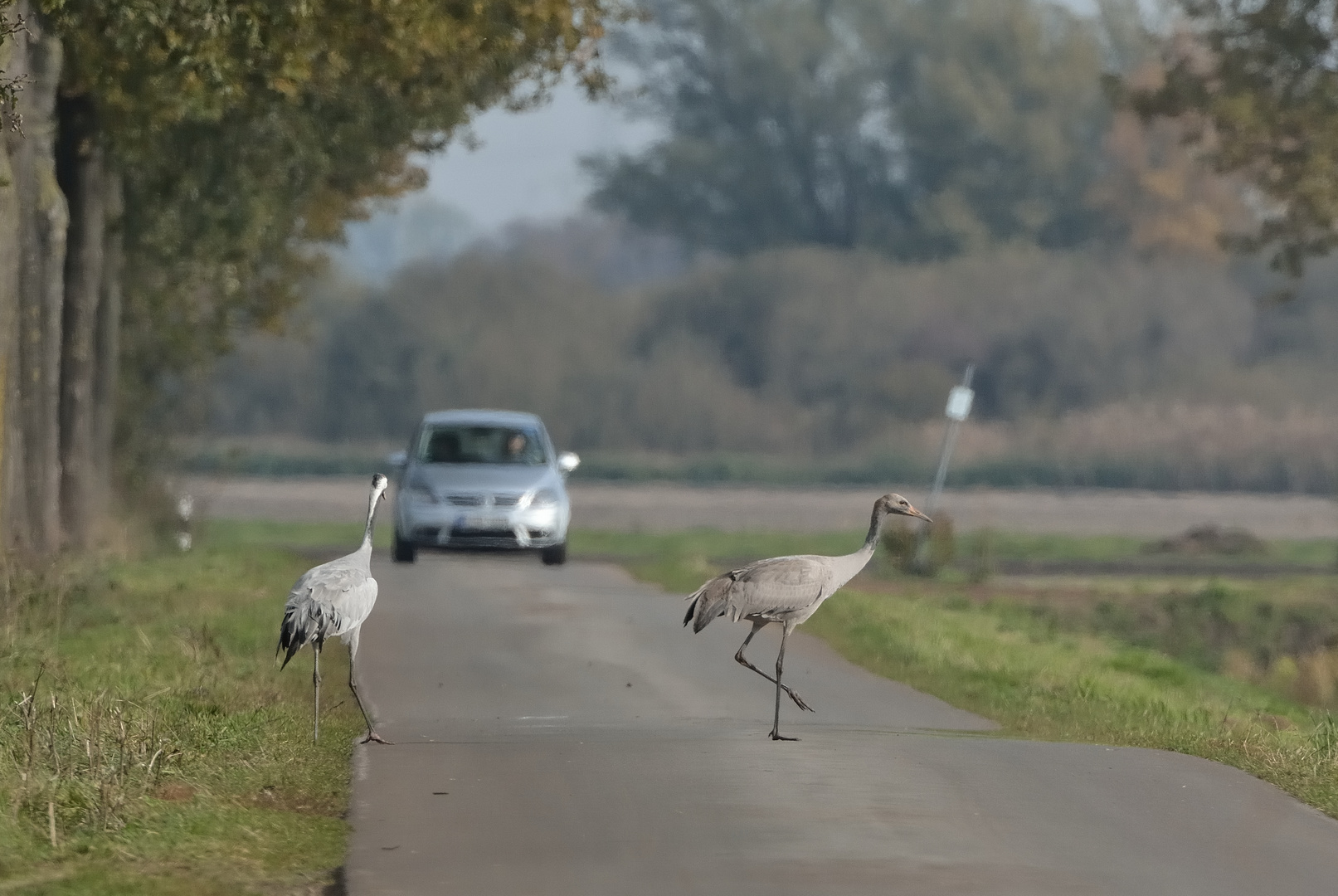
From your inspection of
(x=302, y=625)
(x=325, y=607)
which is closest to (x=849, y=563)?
(x=325, y=607)

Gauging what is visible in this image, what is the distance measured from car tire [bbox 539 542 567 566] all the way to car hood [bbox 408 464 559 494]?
1.07 m

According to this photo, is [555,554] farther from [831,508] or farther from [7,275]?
[831,508]

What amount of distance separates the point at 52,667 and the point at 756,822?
7.80m

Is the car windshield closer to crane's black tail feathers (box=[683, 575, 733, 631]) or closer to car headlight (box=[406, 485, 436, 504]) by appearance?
car headlight (box=[406, 485, 436, 504])

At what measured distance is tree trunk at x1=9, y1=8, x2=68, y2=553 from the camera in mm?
25703

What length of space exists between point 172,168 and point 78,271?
3.19 meters

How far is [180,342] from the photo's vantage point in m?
40.5

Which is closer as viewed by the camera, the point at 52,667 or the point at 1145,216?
the point at 52,667

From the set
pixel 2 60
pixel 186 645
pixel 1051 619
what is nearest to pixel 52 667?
pixel 186 645

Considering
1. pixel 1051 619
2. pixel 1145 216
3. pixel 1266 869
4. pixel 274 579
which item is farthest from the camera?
pixel 1145 216

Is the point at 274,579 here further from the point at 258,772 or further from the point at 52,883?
the point at 52,883

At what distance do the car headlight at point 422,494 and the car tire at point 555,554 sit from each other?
6.55ft

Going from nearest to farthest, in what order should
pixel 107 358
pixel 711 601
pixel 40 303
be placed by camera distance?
pixel 711 601
pixel 40 303
pixel 107 358

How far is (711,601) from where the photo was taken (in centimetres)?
1689
